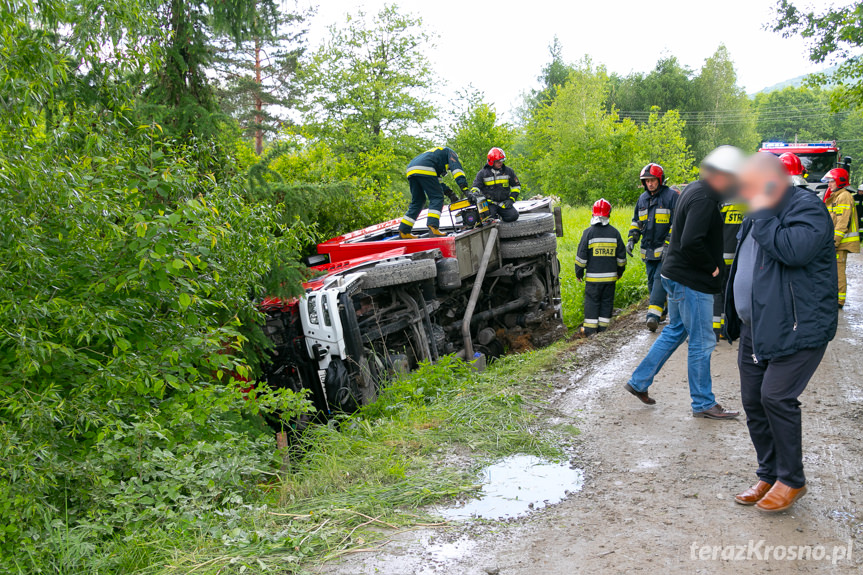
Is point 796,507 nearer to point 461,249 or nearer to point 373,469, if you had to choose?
point 373,469

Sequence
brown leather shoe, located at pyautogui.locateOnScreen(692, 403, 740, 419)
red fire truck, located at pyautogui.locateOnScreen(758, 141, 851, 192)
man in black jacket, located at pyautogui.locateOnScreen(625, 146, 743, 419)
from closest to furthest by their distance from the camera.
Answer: man in black jacket, located at pyautogui.locateOnScreen(625, 146, 743, 419) → brown leather shoe, located at pyautogui.locateOnScreen(692, 403, 740, 419) → red fire truck, located at pyautogui.locateOnScreen(758, 141, 851, 192)

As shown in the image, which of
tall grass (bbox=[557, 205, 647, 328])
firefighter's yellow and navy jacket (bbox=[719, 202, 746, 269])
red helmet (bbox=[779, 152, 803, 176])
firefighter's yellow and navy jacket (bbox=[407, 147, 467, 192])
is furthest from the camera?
tall grass (bbox=[557, 205, 647, 328])

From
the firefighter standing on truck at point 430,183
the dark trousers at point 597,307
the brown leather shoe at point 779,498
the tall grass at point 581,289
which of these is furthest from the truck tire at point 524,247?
the brown leather shoe at point 779,498

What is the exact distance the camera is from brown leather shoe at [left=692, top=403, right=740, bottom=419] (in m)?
4.88

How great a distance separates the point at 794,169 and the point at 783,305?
2.39 feet

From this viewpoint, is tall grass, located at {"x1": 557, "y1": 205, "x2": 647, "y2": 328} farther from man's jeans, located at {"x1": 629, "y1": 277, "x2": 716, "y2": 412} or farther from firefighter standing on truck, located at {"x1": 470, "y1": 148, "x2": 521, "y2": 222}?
man's jeans, located at {"x1": 629, "y1": 277, "x2": 716, "y2": 412}

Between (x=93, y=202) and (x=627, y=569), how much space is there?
10.5 feet

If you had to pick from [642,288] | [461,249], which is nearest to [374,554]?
[461,249]

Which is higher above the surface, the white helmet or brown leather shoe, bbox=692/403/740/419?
the white helmet

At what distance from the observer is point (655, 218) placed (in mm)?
8141

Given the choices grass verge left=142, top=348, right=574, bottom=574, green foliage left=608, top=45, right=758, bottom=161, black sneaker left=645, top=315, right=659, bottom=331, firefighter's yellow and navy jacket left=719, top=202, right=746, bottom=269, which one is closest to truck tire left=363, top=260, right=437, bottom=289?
grass verge left=142, top=348, right=574, bottom=574

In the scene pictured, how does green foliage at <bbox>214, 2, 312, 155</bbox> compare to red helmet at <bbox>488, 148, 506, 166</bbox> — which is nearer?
red helmet at <bbox>488, 148, 506, 166</bbox>

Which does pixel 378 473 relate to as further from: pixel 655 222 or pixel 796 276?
pixel 655 222

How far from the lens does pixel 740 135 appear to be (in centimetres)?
5412
